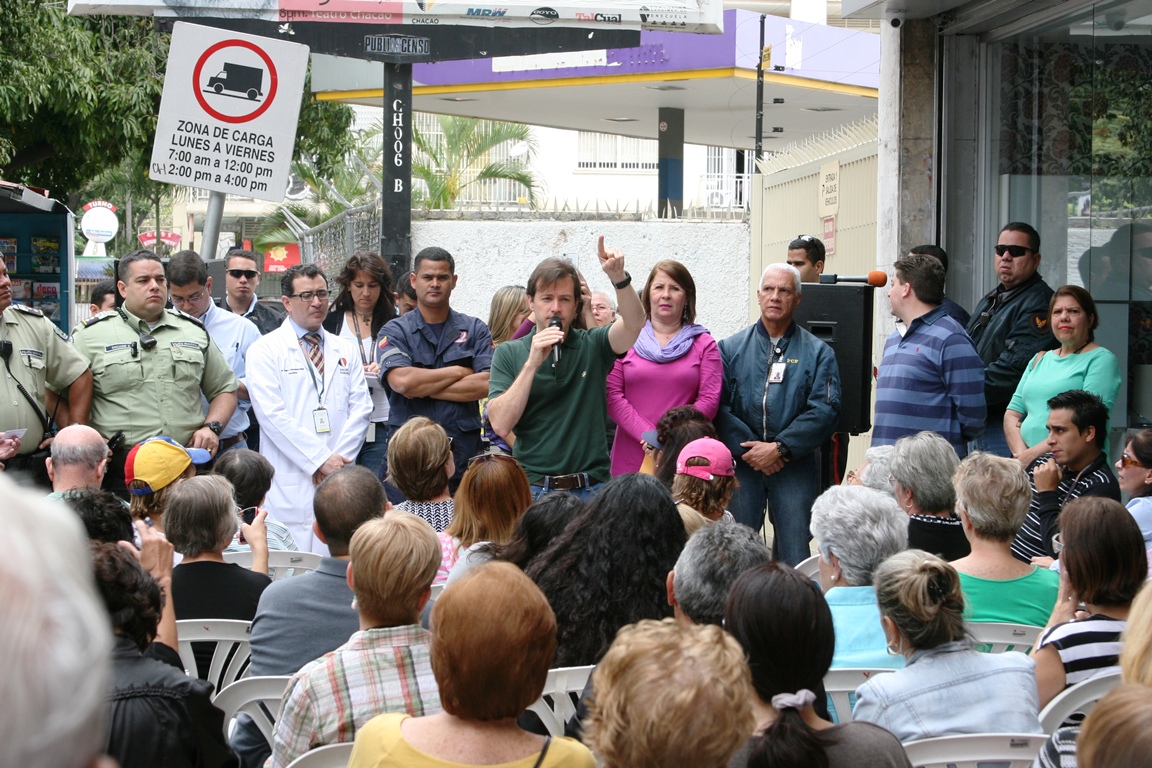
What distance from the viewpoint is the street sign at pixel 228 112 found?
22.1 feet

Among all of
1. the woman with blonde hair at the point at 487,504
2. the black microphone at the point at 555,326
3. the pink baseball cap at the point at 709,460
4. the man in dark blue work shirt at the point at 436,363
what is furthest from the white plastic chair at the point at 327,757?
the man in dark blue work shirt at the point at 436,363

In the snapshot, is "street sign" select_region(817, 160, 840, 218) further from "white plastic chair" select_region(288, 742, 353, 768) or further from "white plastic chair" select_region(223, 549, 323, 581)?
"white plastic chair" select_region(288, 742, 353, 768)

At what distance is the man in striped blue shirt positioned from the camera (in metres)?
6.11

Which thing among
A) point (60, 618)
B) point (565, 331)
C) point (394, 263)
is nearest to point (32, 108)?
point (394, 263)

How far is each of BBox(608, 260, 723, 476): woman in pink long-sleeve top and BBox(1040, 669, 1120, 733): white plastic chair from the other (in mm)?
3169

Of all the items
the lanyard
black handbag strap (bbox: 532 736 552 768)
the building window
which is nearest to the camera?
black handbag strap (bbox: 532 736 552 768)

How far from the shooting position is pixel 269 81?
6.92 m

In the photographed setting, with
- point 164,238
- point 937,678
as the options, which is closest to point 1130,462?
point 937,678

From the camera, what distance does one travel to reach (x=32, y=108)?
14.6m

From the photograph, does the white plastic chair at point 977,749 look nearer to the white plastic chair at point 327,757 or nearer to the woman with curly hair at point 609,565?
the woman with curly hair at point 609,565

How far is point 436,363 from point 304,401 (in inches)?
29.3

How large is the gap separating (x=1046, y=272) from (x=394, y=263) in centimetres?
507

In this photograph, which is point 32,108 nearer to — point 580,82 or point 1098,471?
point 580,82

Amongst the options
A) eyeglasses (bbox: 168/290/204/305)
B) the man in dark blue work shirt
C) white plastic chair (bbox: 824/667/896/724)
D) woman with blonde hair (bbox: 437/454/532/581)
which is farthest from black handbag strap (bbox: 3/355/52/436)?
white plastic chair (bbox: 824/667/896/724)
